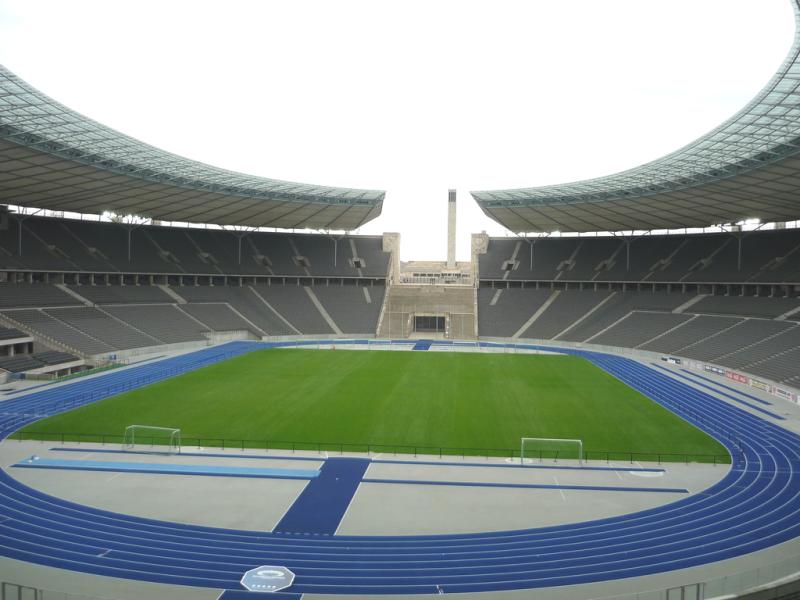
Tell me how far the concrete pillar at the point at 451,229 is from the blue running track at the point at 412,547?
67.2 m

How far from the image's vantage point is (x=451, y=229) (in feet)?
271

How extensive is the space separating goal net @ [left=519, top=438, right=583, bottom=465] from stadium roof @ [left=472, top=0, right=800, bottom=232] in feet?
54.1

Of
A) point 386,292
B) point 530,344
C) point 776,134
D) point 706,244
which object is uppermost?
point 776,134

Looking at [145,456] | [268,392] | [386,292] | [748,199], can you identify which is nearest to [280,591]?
[145,456]

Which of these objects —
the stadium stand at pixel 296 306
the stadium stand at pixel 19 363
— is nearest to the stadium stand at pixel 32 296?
the stadium stand at pixel 19 363

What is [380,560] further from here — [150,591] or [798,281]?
[798,281]

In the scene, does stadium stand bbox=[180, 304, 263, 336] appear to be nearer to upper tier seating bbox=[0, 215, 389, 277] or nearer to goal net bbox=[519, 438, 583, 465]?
upper tier seating bbox=[0, 215, 389, 277]

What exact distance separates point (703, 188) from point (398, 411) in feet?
91.2

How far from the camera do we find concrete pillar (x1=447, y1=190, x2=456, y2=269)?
269 feet

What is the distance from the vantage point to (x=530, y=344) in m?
55.8

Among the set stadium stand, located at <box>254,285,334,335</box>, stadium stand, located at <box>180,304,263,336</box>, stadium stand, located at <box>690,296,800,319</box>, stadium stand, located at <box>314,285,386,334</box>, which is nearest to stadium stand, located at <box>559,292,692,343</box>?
stadium stand, located at <box>690,296,800,319</box>

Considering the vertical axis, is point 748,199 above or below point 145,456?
above

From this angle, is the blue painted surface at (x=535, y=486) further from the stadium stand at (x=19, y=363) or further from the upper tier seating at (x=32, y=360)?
the upper tier seating at (x=32, y=360)

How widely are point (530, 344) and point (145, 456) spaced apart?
41.6 meters
